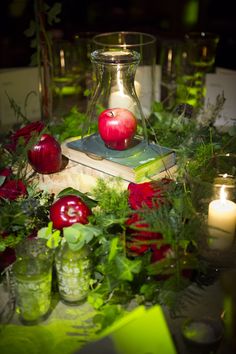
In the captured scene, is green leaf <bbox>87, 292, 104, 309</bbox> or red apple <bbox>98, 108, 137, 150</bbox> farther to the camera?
red apple <bbox>98, 108, 137, 150</bbox>

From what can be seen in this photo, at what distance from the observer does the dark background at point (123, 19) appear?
2.38m

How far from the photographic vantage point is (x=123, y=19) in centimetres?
277

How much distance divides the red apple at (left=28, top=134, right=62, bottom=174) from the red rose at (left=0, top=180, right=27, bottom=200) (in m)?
0.10

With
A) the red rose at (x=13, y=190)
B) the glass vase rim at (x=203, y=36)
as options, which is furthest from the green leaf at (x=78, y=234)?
the glass vase rim at (x=203, y=36)

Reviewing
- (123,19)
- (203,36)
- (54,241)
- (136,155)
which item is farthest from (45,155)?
(123,19)

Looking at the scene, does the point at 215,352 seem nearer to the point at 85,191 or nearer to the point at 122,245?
the point at 122,245

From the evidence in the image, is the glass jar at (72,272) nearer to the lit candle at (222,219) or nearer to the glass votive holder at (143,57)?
the lit candle at (222,219)

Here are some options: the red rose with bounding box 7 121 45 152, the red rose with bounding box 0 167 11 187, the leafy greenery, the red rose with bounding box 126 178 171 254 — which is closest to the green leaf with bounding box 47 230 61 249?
the leafy greenery

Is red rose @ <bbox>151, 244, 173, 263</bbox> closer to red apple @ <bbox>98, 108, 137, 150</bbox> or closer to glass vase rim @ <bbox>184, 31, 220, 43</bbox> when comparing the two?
red apple @ <bbox>98, 108, 137, 150</bbox>

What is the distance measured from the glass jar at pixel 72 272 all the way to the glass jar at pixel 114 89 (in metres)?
0.36

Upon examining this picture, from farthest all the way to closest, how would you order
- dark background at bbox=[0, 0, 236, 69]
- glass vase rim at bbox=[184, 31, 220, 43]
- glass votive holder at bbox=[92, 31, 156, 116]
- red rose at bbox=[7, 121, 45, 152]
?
dark background at bbox=[0, 0, 236, 69] < glass vase rim at bbox=[184, 31, 220, 43] < glass votive holder at bbox=[92, 31, 156, 116] < red rose at bbox=[7, 121, 45, 152]

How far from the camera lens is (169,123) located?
1182 millimetres

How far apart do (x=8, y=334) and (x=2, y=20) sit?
216 cm

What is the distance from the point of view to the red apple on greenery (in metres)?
0.77
